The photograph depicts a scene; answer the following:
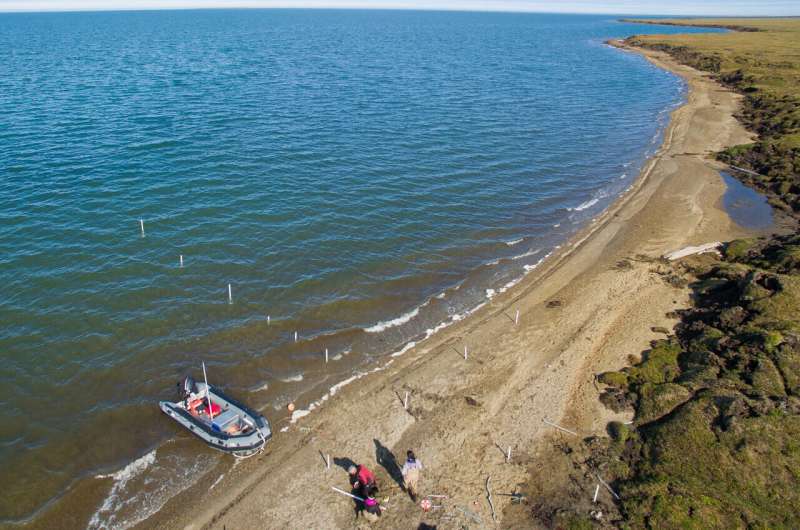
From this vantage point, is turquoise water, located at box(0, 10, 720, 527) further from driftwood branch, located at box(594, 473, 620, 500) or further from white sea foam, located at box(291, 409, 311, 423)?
driftwood branch, located at box(594, 473, 620, 500)

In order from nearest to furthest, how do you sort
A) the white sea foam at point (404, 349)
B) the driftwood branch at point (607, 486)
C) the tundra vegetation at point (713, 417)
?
1. the tundra vegetation at point (713, 417)
2. the driftwood branch at point (607, 486)
3. the white sea foam at point (404, 349)

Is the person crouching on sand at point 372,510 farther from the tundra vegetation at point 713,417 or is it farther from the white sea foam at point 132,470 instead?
the white sea foam at point 132,470

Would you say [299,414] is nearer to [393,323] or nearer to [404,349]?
[404,349]

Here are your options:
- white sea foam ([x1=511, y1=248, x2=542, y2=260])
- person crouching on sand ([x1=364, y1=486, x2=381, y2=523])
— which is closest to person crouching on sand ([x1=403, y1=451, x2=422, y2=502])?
person crouching on sand ([x1=364, y1=486, x2=381, y2=523])

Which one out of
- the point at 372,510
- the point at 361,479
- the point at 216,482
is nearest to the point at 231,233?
the point at 216,482

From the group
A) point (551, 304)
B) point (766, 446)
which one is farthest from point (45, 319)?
point (766, 446)

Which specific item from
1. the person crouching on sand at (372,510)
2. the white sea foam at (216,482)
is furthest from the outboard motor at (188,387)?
the person crouching on sand at (372,510)
